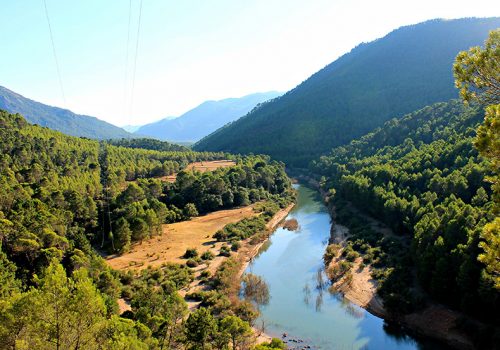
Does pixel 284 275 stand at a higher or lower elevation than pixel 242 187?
lower

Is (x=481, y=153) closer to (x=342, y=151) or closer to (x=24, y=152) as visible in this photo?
(x=24, y=152)

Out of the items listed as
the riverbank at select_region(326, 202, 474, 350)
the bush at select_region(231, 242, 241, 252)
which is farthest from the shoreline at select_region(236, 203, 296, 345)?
the riverbank at select_region(326, 202, 474, 350)

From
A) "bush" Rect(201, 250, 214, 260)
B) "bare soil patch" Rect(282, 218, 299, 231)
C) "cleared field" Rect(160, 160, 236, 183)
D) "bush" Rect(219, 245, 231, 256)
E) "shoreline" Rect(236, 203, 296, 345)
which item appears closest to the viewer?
"shoreline" Rect(236, 203, 296, 345)

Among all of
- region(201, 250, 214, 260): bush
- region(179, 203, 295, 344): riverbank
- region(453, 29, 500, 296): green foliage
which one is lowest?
region(179, 203, 295, 344): riverbank

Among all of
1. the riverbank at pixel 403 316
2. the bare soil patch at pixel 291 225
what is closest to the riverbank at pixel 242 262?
the bare soil patch at pixel 291 225

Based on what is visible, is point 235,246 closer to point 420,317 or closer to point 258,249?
point 258,249

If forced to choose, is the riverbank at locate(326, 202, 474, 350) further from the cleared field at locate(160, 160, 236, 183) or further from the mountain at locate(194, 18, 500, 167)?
the mountain at locate(194, 18, 500, 167)

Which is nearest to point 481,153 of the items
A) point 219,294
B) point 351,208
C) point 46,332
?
point 46,332
